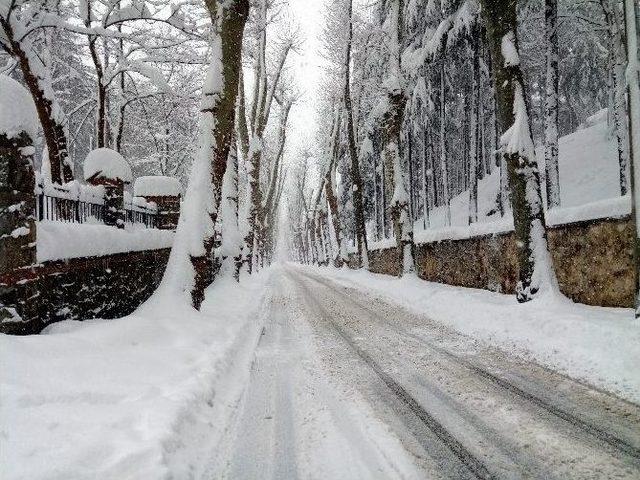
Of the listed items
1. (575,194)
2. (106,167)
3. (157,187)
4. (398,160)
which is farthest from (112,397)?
(575,194)

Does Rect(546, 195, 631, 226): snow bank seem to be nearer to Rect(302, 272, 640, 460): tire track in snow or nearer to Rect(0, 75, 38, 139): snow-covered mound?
Rect(302, 272, 640, 460): tire track in snow

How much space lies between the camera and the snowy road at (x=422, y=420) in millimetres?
2744

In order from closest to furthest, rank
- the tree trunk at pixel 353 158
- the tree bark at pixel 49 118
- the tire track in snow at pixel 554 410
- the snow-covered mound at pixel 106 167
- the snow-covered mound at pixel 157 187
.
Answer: the tire track in snow at pixel 554 410, the snow-covered mound at pixel 106 167, the tree bark at pixel 49 118, the snow-covered mound at pixel 157 187, the tree trunk at pixel 353 158

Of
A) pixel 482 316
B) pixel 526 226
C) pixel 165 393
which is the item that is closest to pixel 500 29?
pixel 526 226

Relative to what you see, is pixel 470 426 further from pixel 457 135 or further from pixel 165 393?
pixel 457 135

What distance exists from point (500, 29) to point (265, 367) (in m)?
7.95

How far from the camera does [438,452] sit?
9.55ft

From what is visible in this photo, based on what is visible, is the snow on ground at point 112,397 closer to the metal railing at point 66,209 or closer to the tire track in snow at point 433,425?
the metal railing at point 66,209

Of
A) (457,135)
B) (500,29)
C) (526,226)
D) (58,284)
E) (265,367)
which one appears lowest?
(265,367)

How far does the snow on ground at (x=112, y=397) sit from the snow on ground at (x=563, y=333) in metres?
3.56

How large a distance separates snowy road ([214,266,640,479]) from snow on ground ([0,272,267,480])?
0.34m

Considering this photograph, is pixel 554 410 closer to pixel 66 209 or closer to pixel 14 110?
pixel 14 110

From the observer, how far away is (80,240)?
213 inches

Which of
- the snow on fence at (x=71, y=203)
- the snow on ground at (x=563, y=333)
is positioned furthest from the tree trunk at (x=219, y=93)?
the snow on ground at (x=563, y=333)
